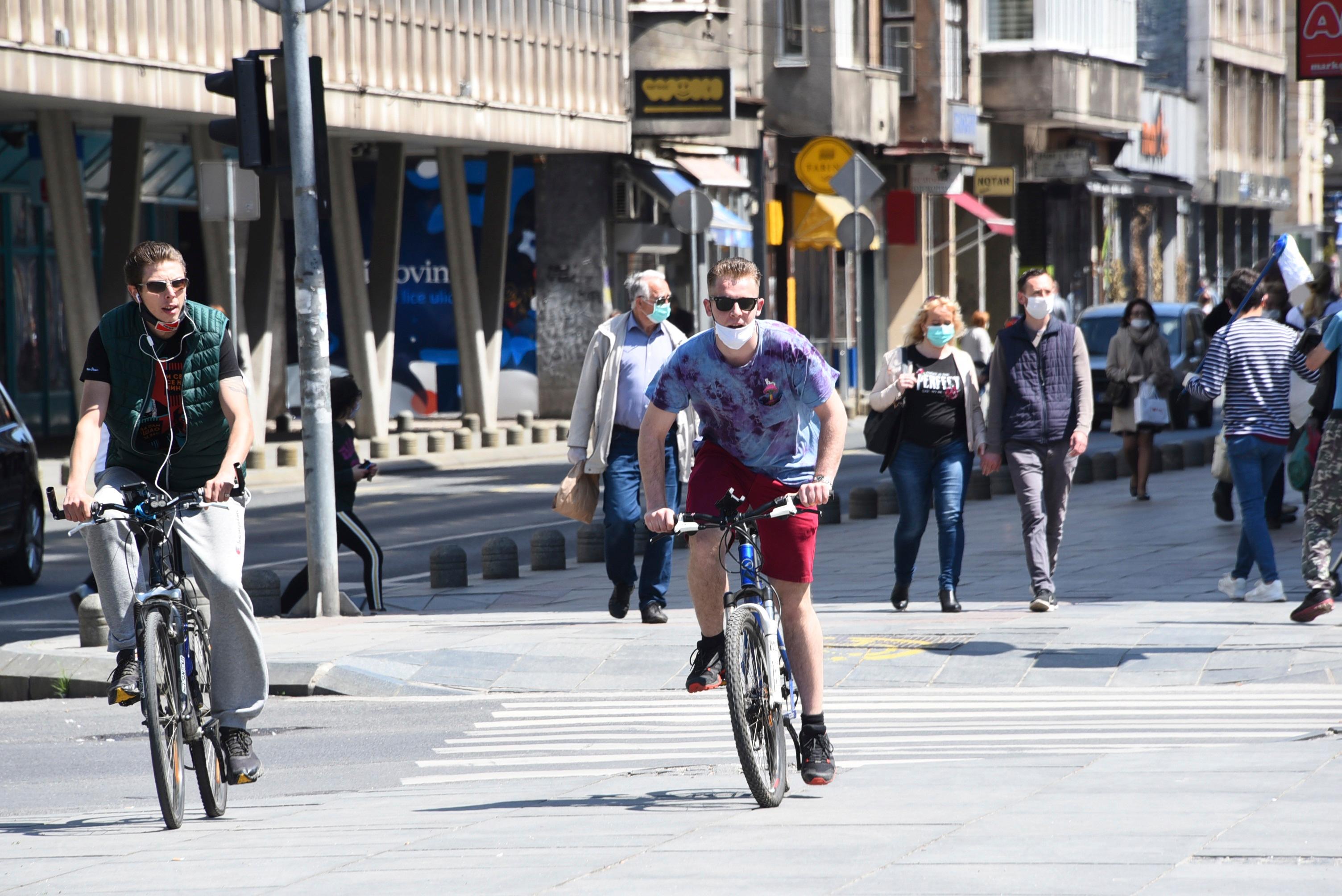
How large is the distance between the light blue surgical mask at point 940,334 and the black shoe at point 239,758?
18.8ft

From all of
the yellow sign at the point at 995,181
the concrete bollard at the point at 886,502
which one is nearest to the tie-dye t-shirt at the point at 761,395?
the concrete bollard at the point at 886,502

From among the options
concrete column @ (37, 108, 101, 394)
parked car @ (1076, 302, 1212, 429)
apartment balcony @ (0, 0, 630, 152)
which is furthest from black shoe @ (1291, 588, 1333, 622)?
parked car @ (1076, 302, 1212, 429)

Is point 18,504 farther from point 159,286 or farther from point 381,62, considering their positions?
point 381,62

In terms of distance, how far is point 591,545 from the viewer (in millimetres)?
15188

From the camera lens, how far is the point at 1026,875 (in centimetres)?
537

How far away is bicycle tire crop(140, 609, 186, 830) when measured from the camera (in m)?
6.70

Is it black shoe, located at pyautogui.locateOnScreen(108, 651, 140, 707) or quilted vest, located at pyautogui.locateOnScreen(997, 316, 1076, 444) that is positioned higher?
quilted vest, located at pyautogui.locateOnScreen(997, 316, 1076, 444)

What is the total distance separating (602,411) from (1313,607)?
3635mm

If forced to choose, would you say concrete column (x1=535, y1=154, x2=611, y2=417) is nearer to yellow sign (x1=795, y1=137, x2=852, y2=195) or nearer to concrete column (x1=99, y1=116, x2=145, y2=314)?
yellow sign (x1=795, y1=137, x2=852, y2=195)

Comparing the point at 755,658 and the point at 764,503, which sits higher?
the point at 764,503

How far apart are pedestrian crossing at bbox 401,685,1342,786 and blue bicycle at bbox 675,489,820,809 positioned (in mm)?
913

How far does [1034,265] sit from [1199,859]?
1718 inches

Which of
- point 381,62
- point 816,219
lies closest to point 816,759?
point 381,62

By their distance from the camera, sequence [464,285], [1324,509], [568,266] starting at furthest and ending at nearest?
[568,266], [464,285], [1324,509]
